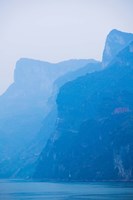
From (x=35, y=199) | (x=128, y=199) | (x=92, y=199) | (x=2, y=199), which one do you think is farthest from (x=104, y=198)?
(x=2, y=199)

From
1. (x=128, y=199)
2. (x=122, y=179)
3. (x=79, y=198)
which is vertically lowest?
(x=122, y=179)

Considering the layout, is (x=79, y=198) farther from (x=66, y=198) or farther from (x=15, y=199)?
(x=15, y=199)

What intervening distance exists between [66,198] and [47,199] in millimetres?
5094

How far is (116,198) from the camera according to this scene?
99000 millimetres

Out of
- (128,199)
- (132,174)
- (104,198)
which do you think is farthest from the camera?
(132,174)

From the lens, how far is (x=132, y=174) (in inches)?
7657

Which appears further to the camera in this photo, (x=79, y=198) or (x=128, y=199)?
(x=79, y=198)

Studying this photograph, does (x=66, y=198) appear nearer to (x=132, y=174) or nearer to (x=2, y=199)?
(x=2, y=199)

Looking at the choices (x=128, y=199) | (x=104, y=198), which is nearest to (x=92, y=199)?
(x=104, y=198)

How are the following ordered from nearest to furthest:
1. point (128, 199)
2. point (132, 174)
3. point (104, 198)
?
point (128, 199)
point (104, 198)
point (132, 174)

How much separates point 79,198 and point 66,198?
339 cm

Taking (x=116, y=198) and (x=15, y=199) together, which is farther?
(x=15, y=199)

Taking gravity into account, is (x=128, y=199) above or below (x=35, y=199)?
above

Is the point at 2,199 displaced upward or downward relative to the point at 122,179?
upward
